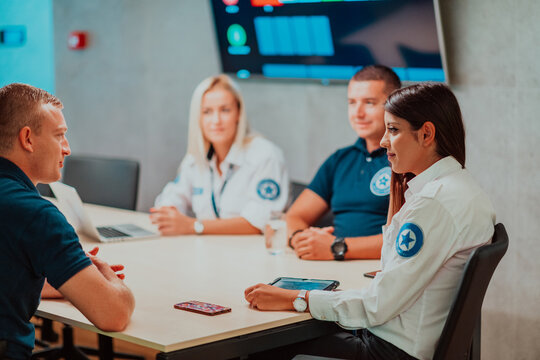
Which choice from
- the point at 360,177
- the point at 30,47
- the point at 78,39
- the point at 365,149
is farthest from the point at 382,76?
the point at 30,47

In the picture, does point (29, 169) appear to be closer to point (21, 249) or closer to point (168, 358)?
point (21, 249)

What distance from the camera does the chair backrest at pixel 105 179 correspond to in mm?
3887

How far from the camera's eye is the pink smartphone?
1.98 m

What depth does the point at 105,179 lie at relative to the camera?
3994 mm

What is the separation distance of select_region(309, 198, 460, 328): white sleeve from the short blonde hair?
172 cm

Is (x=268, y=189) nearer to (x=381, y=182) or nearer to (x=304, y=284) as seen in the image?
(x=381, y=182)

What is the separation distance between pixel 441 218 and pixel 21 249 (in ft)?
3.49

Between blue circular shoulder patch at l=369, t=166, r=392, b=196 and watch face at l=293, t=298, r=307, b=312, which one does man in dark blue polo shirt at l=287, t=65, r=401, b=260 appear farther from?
watch face at l=293, t=298, r=307, b=312

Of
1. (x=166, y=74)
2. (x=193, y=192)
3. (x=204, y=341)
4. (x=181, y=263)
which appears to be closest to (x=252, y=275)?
(x=181, y=263)

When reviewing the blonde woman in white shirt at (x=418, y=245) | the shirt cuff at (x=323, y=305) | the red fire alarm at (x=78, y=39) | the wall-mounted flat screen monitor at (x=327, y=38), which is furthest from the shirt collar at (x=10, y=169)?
the red fire alarm at (x=78, y=39)

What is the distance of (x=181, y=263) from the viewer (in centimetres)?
266

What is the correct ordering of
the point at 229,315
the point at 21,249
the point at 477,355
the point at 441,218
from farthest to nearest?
1. the point at 477,355
2. the point at 229,315
3. the point at 441,218
4. the point at 21,249

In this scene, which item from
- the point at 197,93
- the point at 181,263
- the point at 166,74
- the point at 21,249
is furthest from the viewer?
the point at 166,74

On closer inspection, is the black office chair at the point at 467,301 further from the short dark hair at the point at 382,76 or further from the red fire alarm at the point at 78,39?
the red fire alarm at the point at 78,39
